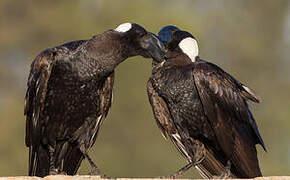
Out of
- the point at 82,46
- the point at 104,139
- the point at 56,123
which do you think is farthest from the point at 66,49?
the point at 104,139

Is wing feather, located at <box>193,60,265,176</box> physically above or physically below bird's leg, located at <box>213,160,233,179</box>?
above

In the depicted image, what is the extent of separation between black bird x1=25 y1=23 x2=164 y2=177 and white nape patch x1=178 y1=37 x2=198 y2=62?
0.21 metres

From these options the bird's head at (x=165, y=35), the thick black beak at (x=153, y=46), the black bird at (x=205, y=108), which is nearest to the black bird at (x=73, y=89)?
the thick black beak at (x=153, y=46)

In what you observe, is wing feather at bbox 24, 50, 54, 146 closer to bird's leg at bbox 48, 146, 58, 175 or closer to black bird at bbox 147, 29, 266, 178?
bird's leg at bbox 48, 146, 58, 175

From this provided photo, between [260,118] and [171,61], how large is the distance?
364 inches

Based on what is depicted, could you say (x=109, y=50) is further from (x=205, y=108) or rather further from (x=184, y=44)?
(x=205, y=108)

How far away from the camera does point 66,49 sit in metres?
6.67

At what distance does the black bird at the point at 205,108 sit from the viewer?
6598mm

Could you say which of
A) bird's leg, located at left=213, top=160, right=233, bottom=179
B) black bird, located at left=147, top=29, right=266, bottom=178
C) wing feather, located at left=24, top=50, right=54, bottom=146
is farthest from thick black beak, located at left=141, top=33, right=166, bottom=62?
bird's leg, located at left=213, top=160, right=233, bottom=179

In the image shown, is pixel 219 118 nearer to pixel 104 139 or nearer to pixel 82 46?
pixel 82 46

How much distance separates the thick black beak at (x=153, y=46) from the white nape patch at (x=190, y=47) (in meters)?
0.19

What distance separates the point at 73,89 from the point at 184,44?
3.54 ft

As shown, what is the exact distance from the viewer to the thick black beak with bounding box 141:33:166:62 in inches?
264

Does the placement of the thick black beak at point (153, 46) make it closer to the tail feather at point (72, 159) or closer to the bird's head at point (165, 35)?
the bird's head at point (165, 35)
